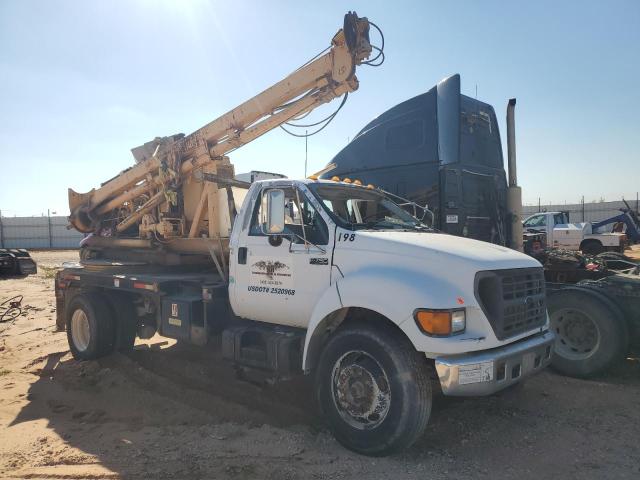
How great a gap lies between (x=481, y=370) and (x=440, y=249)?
0.96 m

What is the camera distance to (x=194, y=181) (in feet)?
24.1

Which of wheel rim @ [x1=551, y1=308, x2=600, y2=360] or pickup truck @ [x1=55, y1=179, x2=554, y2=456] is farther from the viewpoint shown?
wheel rim @ [x1=551, y1=308, x2=600, y2=360]

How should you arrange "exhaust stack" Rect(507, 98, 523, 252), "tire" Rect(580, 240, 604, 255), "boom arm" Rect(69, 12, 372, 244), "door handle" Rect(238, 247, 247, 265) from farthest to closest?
1. "tire" Rect(580, 240, 604, 255)
2. "exhaust stack" Rect(507, 98, 523, 252)
3. "boom arm" Rect(69, 12, 372, 244)
4. "door handle" Rect(238, 247, 247, 265)

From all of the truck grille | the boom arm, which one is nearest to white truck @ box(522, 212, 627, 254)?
the boom arm

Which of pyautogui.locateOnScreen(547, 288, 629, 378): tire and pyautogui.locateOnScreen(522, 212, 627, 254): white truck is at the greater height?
pyautogui.locateOnScreen(522, 212, 627, 254): white truck

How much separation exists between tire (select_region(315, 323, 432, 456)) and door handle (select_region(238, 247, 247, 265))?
145cm

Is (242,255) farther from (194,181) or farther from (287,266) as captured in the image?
(194,181)

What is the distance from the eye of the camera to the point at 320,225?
4461mm

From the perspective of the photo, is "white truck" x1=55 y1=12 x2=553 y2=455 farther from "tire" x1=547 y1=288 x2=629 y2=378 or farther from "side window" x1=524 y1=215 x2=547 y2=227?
"side window" x1=524 y1=215 x2=547 y2=227

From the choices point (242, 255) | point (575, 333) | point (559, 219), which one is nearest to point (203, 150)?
point (242, 255)

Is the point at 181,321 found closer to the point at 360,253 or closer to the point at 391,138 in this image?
the point at 360,253

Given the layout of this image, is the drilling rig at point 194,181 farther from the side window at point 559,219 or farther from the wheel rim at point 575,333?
the side window at point 559,219

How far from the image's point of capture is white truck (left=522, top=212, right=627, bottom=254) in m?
18.4

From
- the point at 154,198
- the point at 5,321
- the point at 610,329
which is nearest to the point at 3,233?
the point at 5,321
